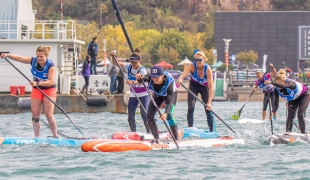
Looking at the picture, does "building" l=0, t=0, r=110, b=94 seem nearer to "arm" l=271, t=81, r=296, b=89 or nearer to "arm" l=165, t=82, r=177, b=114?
"arm" l=271, t=81, r=296, b=89

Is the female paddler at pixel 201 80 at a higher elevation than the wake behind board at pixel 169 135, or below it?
higher

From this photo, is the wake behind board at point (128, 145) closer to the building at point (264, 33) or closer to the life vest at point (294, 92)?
the life vest at point (294, 92)

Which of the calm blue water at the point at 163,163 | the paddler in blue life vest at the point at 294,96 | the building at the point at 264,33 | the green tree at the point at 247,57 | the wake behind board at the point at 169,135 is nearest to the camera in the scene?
the calm blue water at the point at 163,163

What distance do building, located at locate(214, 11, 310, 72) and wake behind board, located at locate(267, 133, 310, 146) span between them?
70157 millimetres

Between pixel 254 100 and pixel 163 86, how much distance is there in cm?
3752

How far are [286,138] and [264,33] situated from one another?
244ft

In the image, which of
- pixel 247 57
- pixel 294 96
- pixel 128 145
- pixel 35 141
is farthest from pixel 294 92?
pixel 247 57

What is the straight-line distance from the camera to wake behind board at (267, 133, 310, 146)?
683 inches

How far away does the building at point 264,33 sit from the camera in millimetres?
88562

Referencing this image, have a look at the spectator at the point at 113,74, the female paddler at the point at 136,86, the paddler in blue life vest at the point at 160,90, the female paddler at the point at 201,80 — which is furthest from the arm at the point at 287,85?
the spectator at the point at 113,74

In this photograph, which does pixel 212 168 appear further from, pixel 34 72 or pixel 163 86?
pixel 34 72

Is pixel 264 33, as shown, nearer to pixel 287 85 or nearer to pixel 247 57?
pixel 247 57

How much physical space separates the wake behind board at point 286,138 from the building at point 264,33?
70.2 meters

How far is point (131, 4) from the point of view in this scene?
5098 inches
